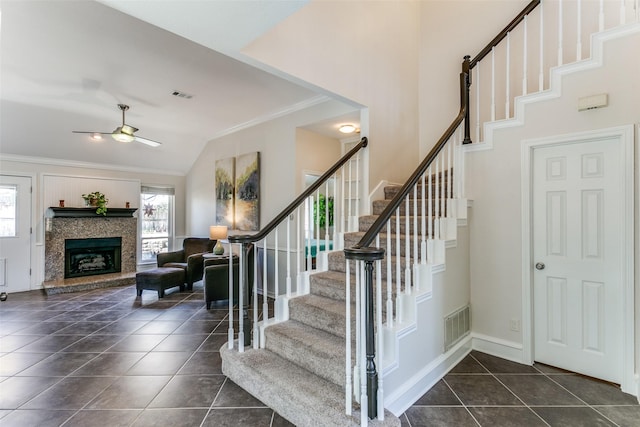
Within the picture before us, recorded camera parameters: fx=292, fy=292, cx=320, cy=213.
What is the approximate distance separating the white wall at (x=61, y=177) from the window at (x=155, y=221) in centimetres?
21

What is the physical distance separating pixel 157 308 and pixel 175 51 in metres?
3.44

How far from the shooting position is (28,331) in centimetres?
343

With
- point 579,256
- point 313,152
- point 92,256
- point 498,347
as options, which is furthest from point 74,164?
point 579,256

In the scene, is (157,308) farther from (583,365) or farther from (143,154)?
(583,365)

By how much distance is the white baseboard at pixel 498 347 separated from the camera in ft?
9.19

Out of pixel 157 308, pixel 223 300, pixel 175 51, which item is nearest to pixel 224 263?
pixel 223 300

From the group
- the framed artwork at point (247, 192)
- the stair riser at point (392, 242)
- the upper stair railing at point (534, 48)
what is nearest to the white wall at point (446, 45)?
the upper stair railing at point (534, 48)

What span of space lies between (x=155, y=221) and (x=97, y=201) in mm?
1289

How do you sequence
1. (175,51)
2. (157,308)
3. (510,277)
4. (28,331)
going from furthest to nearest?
1. (157,308)
2. (28,331)
3. (175,51)
4. (510,277)

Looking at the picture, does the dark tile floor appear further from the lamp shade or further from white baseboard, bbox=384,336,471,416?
the lamp shade

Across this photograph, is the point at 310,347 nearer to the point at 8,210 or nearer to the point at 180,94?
the point at 180,94

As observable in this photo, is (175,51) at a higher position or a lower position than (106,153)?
Result: higher

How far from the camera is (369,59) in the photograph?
11.4ft

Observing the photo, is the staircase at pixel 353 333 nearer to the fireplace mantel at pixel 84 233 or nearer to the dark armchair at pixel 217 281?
the dark armchair at pixel 217 281
